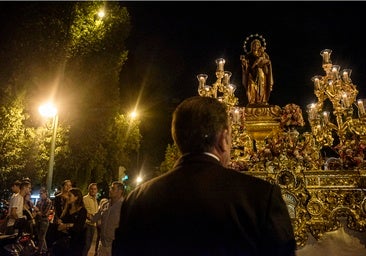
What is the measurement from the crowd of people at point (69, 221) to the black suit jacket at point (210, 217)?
4149mm

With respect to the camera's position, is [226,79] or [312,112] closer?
[312,112]

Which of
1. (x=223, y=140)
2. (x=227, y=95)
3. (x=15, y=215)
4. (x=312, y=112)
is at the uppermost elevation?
(x=227, y=95)

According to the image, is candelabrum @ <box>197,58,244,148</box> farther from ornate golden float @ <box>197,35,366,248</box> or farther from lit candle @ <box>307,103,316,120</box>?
lit candle @ <box>307,103,316,120</box>

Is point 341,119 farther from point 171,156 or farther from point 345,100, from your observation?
point 171,156

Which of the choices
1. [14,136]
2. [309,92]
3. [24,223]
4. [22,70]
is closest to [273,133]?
[24,223]

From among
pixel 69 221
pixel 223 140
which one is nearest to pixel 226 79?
pixel 69 221

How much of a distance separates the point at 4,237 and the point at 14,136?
585 cm

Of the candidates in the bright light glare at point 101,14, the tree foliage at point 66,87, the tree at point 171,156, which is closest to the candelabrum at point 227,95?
the tree at point 171,156

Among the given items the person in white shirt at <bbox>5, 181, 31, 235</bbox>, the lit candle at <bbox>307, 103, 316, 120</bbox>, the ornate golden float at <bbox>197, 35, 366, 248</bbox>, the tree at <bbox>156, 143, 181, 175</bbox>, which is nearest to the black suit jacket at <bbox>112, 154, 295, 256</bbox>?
the tree at <bbox>156, 143, 181, 175</bbox>

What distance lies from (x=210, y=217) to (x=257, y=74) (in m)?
6.55

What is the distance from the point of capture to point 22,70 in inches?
558

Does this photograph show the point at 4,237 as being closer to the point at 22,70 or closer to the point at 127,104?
the point at 22,70

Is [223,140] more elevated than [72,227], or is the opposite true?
[223,140]

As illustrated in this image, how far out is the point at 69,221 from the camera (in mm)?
6965
